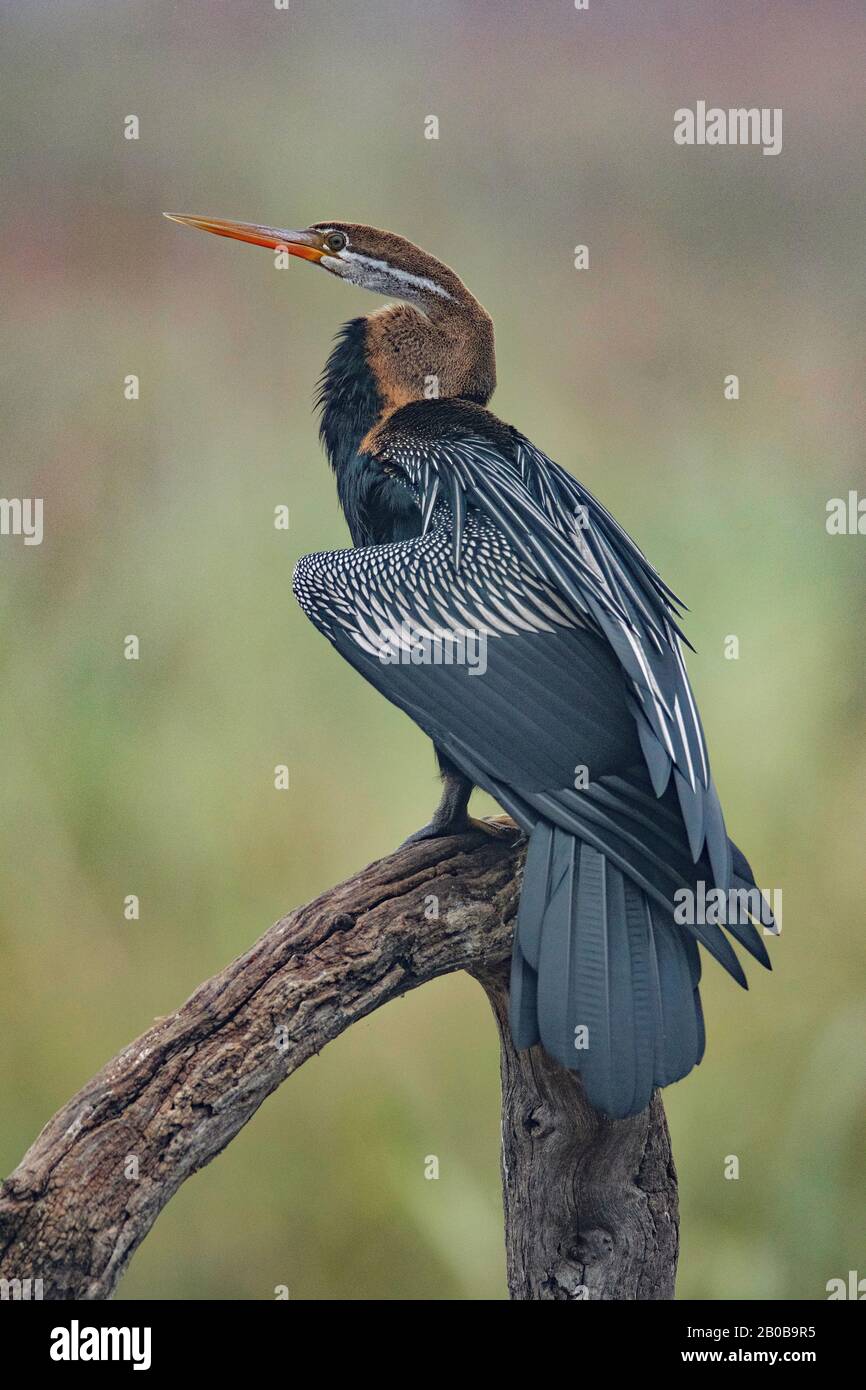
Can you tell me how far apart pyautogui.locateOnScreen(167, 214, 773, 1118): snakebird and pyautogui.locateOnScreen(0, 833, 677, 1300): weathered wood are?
246 millimetres

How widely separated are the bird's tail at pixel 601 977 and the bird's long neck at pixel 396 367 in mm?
965

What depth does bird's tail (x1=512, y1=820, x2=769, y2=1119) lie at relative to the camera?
2.15 m

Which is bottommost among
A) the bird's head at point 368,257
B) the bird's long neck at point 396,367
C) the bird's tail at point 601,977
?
the bird's tail at point 601,977

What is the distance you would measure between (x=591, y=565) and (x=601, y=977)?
0.83m

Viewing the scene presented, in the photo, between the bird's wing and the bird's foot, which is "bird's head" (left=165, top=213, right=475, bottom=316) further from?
the bird's foot

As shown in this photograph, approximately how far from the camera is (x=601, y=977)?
85.7 inches

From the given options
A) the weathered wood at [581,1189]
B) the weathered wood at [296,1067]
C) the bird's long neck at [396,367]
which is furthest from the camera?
the bird's long neck at [396,367]

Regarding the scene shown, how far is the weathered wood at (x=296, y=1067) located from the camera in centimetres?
214

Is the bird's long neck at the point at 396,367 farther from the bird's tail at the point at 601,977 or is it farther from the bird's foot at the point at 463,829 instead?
the bird's tail at the point at 601,977

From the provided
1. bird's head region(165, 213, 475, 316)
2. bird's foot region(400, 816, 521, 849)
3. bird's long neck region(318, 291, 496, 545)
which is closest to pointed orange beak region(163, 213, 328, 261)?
bird's head region(165, 213, 475, 316)

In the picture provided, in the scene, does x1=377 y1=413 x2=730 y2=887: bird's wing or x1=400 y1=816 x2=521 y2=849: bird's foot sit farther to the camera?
x1=400 y1=816 x2=521 y2=849: bird's foot

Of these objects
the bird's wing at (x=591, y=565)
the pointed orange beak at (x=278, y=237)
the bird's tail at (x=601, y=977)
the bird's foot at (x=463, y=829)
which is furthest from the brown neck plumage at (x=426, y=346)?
the bird's tail at (x=601, y=977)

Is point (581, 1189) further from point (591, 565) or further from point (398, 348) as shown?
point (398, 348)

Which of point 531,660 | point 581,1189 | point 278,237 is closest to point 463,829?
point 531,660
